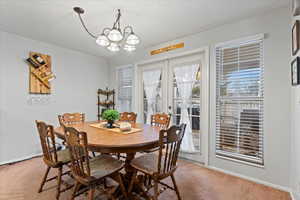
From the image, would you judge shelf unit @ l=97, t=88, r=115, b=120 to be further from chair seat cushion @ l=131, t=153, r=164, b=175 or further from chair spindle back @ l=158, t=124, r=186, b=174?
chair spindle back @ l=158, t=124, r=186, b=174

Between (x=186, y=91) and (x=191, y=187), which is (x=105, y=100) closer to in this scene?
(x=186, y=91)

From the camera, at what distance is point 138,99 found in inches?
153

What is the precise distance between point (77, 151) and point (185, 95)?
2218 mm

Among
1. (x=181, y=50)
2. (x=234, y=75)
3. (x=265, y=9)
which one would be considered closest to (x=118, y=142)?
(x=234, y=75)

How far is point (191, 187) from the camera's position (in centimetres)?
214

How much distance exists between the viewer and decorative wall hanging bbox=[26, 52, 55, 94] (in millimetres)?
3137

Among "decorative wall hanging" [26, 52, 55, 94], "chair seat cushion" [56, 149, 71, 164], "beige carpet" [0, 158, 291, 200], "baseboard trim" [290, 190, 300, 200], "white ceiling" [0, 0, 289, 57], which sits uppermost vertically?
"white ceiling" [0, 0, 289, 57]

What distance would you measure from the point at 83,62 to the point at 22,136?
6.81ft

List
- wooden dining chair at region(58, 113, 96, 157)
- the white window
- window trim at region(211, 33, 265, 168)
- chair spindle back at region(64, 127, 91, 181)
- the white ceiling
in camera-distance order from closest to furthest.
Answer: chair spindle back at region(64, 127, 91, 181) → the white ceiling → window trim at region(211, 33, 265, 168) → wooden dining chair at region(58, 113, 96, 157) → the white window

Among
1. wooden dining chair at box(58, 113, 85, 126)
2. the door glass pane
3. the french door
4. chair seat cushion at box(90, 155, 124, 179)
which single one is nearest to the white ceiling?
the french door

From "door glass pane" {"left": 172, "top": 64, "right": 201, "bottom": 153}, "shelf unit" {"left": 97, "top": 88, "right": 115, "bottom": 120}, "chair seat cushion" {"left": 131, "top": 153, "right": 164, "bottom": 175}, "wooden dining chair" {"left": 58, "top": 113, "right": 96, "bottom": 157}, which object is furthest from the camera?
"shelf unit" {"left": 97, "top": 88, "right": 115, "bottom": 120}

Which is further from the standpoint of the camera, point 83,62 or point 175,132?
point 83,62

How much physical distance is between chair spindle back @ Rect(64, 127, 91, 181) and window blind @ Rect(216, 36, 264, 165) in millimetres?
2141

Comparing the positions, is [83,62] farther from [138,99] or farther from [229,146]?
[229,146]
